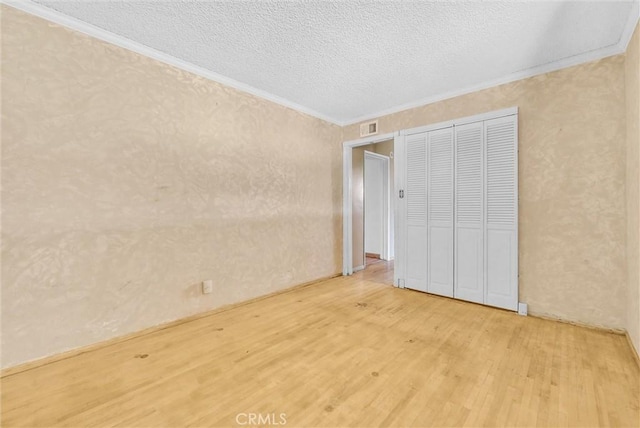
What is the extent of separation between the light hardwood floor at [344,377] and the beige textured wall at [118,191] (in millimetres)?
348

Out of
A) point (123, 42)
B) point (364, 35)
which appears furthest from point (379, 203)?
point (123, 42)

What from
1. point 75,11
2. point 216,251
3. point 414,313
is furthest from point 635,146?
point 75,11

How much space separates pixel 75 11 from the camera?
6.66 feet

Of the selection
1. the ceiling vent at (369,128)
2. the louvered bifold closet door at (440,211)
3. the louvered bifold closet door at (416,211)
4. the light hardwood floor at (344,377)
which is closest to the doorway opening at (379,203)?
the ceiling vent at (369,128)

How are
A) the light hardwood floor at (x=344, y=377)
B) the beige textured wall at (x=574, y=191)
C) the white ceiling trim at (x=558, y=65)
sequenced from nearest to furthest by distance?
the light hardwood floor at (x=344, y=377), the white ceiling trim at (x=558, y=65), the beige textured wall at (x=574, y=191)

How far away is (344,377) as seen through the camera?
1.79 m

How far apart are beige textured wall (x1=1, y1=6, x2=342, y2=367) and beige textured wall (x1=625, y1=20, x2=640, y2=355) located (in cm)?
328

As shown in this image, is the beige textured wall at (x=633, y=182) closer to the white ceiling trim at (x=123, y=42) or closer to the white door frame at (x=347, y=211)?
the white door frame at (x=347, y=211)

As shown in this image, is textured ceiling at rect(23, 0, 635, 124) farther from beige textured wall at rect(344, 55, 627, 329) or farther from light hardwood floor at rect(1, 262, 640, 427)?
light hardwood floor at rect(1, 262, 640, 427)

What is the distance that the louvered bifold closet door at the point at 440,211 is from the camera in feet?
11.0

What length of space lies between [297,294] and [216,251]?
1207 millimetres

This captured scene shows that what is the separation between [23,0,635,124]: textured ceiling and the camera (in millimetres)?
1982

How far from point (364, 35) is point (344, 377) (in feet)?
8.57

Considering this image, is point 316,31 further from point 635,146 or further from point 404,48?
point 635,146
